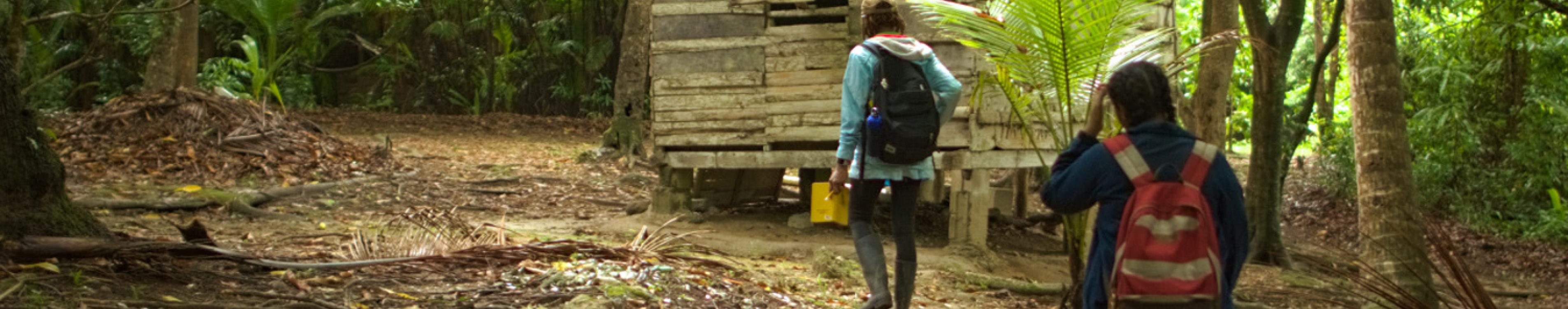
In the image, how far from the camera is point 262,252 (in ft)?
20.4

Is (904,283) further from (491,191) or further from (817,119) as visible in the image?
(491,191)

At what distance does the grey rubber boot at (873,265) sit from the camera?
17.3ft

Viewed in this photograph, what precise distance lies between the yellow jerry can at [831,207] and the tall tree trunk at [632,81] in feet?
27.0

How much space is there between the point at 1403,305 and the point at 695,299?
2.75m

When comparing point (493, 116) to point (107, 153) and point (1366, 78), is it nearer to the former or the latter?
point (107, 153)

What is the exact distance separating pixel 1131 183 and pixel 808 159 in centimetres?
573

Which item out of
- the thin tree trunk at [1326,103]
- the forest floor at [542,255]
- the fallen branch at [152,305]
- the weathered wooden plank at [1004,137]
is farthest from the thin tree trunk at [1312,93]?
the fallen branch at [152,305]

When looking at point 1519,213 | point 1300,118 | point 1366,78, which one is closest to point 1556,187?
point 1519,213

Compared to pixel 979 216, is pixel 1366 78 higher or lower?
higher

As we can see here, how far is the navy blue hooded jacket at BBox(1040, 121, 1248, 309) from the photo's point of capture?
127 inches

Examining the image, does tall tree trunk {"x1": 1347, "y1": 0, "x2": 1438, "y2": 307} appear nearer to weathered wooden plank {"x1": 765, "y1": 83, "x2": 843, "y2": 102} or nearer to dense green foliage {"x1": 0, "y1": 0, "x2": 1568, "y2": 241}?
dense green foliage {"x1": 0, "y1": 0, "x2": 1568, "y2": 241}

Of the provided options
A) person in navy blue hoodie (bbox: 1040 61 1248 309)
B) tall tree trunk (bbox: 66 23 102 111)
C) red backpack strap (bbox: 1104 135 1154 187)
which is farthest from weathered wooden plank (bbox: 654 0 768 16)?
tall tree trunk (bbox: 66 23 102 111)

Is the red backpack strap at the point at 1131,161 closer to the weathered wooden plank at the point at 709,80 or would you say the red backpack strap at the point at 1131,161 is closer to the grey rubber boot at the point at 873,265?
the grey rubber boot at the point at 873,265

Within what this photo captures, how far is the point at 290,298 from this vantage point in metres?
4.75
